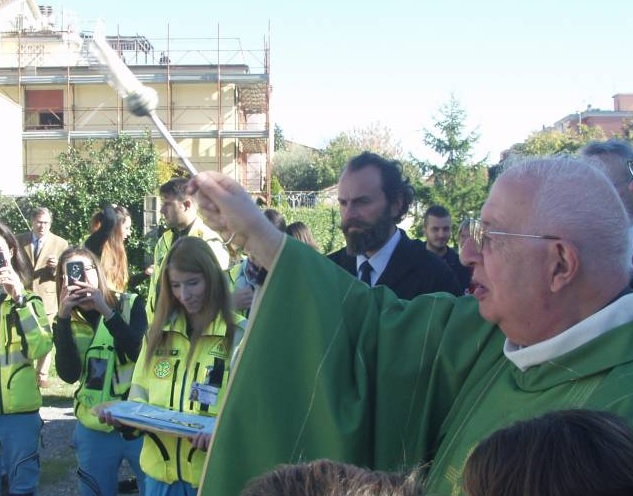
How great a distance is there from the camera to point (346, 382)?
2334 mm

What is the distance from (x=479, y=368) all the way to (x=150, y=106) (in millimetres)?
1131

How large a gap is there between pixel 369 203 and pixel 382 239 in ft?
0.66

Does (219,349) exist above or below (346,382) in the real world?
below

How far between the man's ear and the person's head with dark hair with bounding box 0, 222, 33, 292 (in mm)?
4035

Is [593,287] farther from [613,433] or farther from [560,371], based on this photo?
[613,433]

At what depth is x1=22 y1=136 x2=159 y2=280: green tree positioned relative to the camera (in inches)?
536

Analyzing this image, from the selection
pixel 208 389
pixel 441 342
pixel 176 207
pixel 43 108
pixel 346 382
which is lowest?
pixel 208 389

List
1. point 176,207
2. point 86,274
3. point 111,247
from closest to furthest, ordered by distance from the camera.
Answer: point 86,274
point 176,207
point 111,247

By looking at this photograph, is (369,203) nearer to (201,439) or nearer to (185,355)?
(185,355)

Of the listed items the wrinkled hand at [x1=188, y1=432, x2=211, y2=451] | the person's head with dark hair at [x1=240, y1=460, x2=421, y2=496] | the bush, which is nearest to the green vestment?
the person's head with dark hair at [x1=240, y1=460, x2=421, y2=496]

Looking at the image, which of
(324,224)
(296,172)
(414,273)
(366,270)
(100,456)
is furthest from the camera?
(296,172)

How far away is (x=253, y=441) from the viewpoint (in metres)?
2.20

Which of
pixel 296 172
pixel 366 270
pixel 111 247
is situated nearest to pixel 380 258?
pixel 366 270

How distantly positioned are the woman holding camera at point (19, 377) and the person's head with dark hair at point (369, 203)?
7.26 feet
